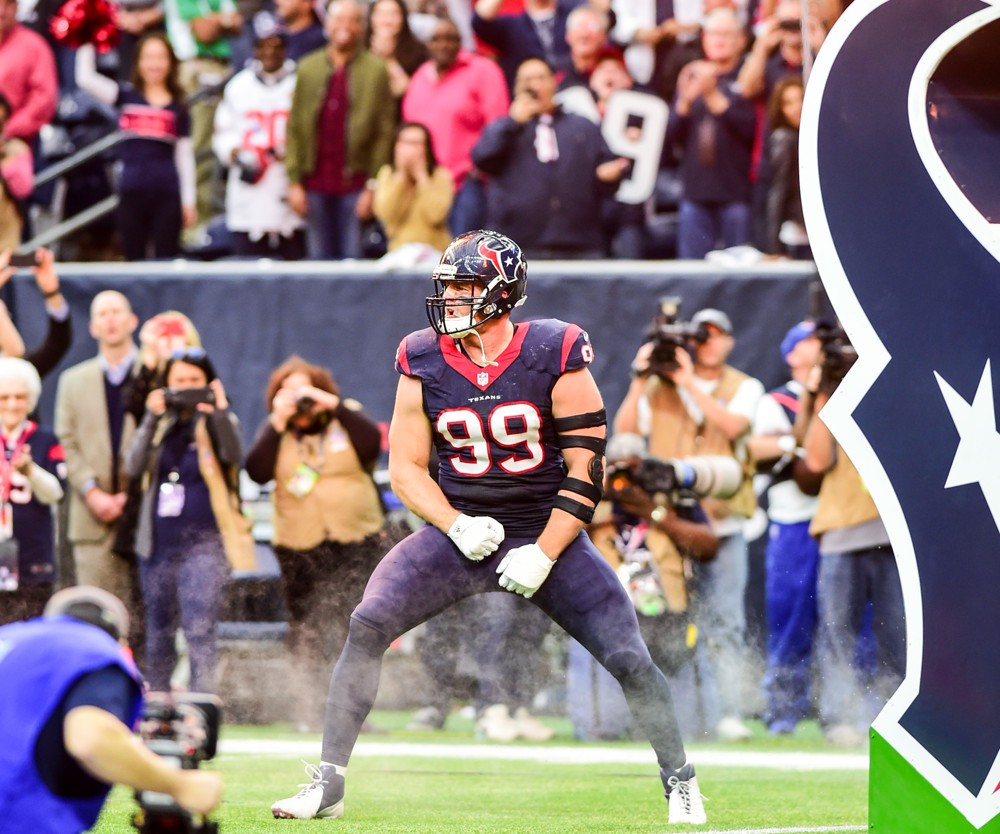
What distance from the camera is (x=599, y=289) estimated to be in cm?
1287

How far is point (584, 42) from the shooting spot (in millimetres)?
13852

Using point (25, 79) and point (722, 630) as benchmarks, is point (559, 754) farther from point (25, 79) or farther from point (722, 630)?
point (25, 79)

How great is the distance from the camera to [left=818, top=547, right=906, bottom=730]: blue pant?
36.5 ft

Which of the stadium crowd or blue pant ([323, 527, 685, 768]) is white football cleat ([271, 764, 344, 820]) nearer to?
blue pant ([323, 527, 685, 768])

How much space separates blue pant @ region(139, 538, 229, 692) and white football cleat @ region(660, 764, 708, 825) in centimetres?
410

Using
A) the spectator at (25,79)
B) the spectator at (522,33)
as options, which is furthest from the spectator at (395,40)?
the spectator at (25,79)

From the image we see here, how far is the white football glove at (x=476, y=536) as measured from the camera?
293 inches

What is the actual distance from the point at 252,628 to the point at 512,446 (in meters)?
5.06

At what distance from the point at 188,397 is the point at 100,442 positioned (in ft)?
3.99

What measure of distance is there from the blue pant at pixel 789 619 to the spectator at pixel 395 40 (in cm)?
480

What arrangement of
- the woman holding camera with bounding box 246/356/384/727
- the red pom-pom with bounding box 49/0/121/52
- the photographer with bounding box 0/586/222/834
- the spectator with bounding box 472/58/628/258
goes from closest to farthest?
the photographer with bounding box 0/586/222/834, the woman holding camera with bounding box 246/356/384/727, the spectator with bounding box 472/58/628/258, the red pom-pom with bounding box 49/0/121/52

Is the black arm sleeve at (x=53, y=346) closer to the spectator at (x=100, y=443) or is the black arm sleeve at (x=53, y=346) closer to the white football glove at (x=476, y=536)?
the spectator at (x=100, y=443)

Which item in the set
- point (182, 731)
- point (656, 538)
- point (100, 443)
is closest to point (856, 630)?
point (656, 538)

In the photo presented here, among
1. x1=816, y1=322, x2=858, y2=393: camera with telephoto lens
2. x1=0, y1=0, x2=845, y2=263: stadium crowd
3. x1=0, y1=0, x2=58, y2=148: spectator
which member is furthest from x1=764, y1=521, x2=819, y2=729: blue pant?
x1=0, y1=0, x2=58, y2=148: spectator
